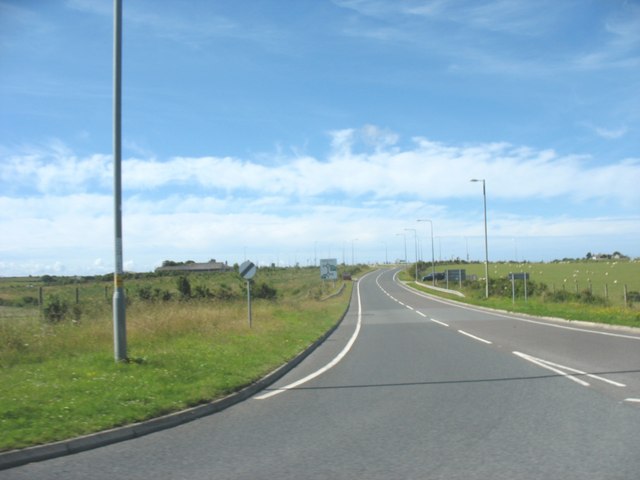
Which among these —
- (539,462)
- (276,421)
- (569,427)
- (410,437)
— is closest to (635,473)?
(539,462)

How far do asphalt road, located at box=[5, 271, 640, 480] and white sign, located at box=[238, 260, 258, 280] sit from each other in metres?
7.75

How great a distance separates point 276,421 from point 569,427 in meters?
3.67

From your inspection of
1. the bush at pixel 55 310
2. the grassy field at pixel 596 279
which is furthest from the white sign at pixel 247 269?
the grassy field at pixel 596 279

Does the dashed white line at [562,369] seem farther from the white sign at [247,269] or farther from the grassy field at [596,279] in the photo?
the grassy field at [596,279]

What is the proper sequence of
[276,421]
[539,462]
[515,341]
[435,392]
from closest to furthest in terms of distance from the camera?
1. [539,462]
2. [276,421]
3. [435,392]
4. [515,341]

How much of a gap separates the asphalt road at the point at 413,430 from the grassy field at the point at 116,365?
0.77 m

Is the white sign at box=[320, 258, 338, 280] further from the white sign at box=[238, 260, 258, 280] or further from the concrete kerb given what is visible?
the concrete kerb

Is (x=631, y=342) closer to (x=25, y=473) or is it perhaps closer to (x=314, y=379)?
(x=314, y=379)

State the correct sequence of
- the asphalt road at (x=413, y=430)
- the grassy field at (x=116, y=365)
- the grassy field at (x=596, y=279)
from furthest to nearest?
1. the grassy field at (x=596, y=279)
2. the grassy field at (x=116, y=365)
3. the asphalt road at (x=413, y=430)

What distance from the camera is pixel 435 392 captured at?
32.3ft

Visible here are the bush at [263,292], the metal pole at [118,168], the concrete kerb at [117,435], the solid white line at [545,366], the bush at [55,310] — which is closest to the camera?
the concrete kerb at [117,435]

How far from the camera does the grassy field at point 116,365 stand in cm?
780

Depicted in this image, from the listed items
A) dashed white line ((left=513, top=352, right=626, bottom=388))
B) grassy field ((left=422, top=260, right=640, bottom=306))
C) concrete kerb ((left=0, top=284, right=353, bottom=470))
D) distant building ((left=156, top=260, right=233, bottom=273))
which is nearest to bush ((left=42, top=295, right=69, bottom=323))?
concrete kerb ((left=0, top=284, right=353, bottom=470))

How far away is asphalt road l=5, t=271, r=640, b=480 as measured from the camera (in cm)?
582
